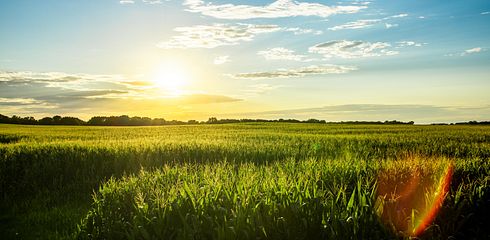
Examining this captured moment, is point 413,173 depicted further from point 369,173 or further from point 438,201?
point 438,201

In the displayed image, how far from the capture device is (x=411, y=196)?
10008 millimetres

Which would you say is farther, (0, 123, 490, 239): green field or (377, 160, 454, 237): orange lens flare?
(377, 160, 454, 237): orange lens flare

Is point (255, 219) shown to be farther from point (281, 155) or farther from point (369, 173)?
point (281, 155)

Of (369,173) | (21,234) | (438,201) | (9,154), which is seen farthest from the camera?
(9,154)

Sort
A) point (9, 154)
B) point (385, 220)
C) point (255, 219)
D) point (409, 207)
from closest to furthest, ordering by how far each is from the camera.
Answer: point (255, 219)
point (385, 220)
point (409, 207)
point (9, 154)

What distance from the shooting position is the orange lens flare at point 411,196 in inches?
A: 291

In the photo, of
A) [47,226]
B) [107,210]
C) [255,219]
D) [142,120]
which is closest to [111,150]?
[47,226]

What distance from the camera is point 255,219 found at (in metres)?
6.84

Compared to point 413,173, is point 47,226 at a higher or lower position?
lower

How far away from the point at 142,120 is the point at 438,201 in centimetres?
7642

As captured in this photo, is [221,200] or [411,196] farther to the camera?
[411,196]

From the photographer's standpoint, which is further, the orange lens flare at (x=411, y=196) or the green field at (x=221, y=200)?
the orange lens flare at (x=411, y=196)

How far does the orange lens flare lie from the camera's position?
7.40 m

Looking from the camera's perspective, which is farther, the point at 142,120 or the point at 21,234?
the point at 142,120
